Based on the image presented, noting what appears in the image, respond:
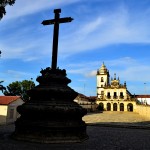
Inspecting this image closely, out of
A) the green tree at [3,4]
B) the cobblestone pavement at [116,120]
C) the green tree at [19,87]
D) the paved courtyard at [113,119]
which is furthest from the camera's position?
the green tree at [19,87]

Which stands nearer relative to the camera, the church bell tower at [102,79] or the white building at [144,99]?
the church bell tower at [102,79]

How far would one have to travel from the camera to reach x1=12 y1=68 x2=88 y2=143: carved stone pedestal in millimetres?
7961

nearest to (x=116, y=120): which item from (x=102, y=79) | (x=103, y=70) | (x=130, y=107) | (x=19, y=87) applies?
(x=19, y=87)

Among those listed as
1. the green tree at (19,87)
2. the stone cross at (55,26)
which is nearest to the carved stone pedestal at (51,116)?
the stone cross at (55,26)

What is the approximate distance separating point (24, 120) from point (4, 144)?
152 centimetres

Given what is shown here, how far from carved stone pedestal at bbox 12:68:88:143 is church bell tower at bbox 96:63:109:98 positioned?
67345 millimetres

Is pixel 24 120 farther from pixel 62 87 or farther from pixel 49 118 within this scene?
pixel 62 87

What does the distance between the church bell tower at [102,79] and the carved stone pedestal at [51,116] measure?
67.3 m

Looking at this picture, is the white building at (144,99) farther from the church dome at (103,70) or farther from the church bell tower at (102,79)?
the church dome at (103,70)

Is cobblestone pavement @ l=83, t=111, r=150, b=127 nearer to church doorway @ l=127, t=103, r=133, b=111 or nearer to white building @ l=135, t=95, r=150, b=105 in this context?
church doorway @ l=127, t=103, r=133, b=111

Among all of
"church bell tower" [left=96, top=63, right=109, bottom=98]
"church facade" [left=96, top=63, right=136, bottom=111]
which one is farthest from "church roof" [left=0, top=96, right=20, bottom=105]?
"church bell tower" [left=96, top=63, right=109, bottom=98]

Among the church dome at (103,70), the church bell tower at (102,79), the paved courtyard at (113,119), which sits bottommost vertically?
the paved courtyard at (113,119)

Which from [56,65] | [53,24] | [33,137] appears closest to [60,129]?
[33,137]

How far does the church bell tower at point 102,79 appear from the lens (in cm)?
7712
